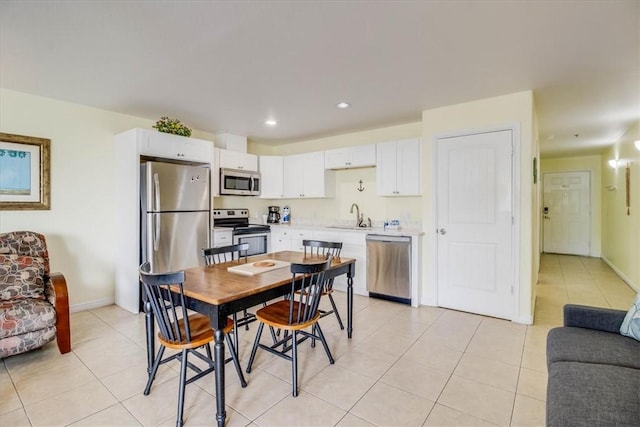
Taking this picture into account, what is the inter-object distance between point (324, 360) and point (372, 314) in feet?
3.93

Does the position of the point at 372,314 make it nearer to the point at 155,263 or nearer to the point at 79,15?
the point at 155,263

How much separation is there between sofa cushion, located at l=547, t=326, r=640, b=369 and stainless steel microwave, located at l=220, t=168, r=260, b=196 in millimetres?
4178

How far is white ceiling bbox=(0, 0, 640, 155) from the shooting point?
75.9 inches

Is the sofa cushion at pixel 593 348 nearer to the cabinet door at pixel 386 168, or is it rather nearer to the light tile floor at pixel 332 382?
the light tile floor at pixel 332 382

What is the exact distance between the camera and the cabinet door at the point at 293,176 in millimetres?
5301

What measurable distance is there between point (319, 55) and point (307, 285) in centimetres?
175

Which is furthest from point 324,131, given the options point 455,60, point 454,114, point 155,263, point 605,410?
point 605,410

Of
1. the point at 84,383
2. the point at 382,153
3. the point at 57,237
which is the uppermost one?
the point at 382,153

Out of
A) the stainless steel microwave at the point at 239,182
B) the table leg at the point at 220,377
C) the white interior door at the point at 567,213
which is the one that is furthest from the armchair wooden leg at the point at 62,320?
the white interior door at the point at 567,213

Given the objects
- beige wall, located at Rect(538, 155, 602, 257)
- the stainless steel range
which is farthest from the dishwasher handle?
beige wall, located at Rect(538, 155, 602, 257)

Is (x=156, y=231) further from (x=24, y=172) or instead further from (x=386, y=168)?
(x=386, y=168)

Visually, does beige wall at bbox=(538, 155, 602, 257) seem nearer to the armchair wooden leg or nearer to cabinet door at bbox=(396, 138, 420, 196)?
cabinet door at bbox=(396, 138, 420, 196)

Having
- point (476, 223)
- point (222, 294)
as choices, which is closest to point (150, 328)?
point (222, 294)

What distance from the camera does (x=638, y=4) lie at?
185 cm
